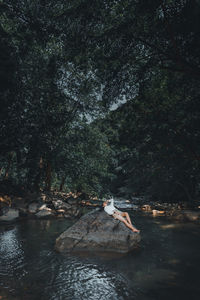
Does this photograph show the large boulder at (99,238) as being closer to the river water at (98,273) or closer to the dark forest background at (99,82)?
the river water at (98,273)

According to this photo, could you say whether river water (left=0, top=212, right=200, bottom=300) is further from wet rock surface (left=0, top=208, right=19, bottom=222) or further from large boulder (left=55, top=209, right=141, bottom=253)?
wet rock surface (left=0, top=208, right=19, bottom=222)

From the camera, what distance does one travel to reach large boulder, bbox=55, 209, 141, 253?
775cm

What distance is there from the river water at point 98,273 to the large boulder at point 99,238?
17.0 inches

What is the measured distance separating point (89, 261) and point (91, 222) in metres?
1.96

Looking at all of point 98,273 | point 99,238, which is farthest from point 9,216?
point 98,273

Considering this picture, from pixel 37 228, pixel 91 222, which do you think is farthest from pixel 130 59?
pixel 37 228

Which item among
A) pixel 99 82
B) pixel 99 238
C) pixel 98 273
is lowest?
pixel 98 273

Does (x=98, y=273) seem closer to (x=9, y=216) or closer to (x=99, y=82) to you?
(x=99, y=82)

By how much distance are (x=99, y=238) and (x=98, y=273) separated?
216 cm

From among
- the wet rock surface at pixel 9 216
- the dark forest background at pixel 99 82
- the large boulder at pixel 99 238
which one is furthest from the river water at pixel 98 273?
the dark forest background at pixel 99 82

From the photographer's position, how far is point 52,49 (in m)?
15.1

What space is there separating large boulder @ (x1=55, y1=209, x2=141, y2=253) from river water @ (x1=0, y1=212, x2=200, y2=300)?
43cm

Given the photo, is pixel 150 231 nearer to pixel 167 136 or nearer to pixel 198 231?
pixel 198 231

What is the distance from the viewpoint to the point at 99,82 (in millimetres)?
11180
